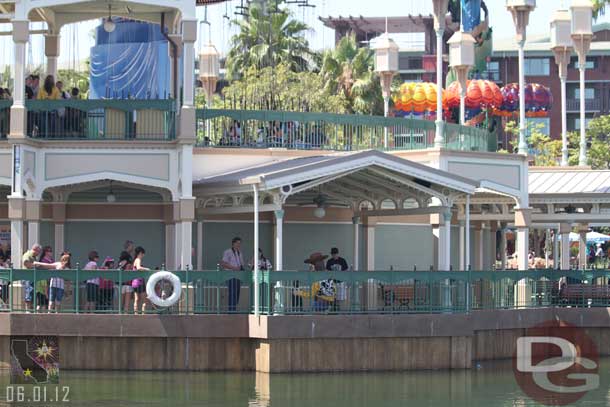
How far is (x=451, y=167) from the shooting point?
37.2 metres

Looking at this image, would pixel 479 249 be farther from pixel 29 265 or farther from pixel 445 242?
pixel 29 265

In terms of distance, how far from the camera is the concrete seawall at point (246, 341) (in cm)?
3064

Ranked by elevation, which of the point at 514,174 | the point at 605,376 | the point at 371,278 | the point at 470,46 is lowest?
the point at 605,376

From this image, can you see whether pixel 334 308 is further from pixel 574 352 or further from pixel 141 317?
pixel 574 352

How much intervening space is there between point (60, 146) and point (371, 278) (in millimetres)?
7883

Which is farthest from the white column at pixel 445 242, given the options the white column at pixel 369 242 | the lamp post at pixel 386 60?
the lamp post at pixel 386 60

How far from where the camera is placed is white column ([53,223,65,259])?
36875 millimetres

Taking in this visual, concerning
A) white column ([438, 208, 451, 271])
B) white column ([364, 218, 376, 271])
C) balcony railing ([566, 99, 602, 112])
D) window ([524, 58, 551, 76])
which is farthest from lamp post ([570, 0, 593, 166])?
balcony railing ([566, 99, 602, 112])

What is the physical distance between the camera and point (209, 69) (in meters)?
50.6

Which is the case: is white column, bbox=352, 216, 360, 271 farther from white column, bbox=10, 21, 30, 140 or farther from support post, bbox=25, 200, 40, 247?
white column, bbox=10, 21, 30, 140

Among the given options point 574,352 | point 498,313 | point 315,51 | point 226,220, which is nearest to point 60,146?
point 226,220

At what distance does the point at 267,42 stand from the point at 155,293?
4127 centimetres

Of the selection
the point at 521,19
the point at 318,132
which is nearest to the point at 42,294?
the point at 318,132
